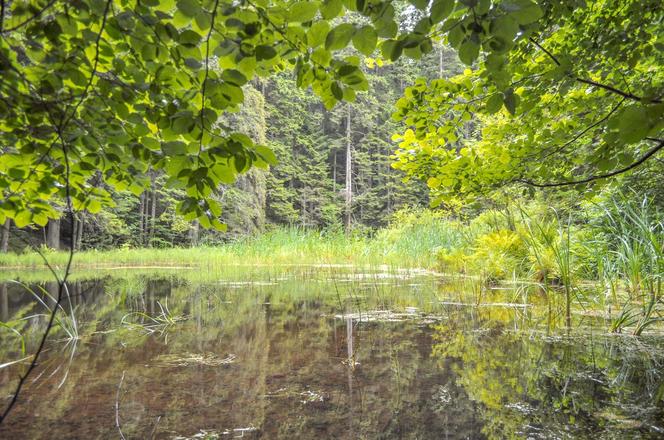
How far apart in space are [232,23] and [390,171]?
2220 cm

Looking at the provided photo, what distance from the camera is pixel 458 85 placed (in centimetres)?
194

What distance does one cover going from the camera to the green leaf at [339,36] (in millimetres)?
800

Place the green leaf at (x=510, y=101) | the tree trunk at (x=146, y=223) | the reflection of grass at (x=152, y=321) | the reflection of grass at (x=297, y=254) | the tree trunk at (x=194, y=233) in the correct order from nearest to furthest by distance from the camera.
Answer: the green leaf at (x=510, y=101) < the reflection of grass at (x=152, y=321) < the reflection of grass at (x=297, y=254) < the tree trunk at (x=194, y=233) < the tree trunk at (x=146, y=223)

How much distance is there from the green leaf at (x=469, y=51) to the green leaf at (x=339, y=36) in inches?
9.1

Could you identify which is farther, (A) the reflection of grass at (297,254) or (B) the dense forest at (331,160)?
(B) the dense forest at (331,160)

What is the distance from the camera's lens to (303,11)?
A: 32.5 inches

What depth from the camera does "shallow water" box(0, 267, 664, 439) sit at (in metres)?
1.35

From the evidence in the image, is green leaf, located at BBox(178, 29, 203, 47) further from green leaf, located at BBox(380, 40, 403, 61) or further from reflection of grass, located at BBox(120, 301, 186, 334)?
reflection of grass, located at BBox(120, 301, 186, 334)

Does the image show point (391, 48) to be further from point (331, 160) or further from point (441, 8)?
point (331, 160)

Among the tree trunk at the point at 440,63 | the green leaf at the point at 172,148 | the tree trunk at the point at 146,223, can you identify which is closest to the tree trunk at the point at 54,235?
the tree trunk at the point at 146,223

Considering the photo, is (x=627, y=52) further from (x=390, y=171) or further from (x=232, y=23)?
(x=390, y=171)

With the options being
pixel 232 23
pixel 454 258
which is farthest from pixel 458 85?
pixel 454 258

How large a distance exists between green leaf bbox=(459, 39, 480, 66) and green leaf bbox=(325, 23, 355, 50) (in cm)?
23

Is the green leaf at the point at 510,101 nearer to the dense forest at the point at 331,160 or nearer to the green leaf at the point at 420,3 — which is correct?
the green leaf at the point at 420,3
